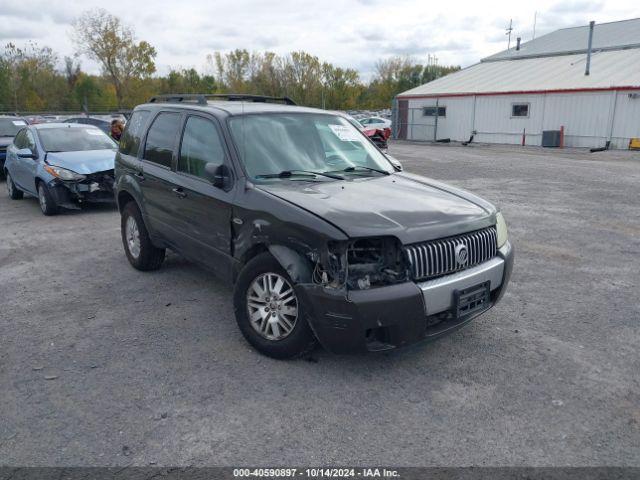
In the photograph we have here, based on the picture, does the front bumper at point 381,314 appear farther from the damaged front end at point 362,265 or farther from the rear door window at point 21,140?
the rear door window at point 21,140

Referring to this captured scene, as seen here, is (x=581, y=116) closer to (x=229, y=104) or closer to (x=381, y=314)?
(x=229, y=104)

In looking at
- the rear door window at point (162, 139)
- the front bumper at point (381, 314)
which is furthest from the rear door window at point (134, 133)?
the front bumper at point (381, 314)

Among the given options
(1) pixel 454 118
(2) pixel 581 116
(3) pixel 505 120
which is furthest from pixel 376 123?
(2) pixel 581 116

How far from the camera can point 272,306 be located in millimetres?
3848

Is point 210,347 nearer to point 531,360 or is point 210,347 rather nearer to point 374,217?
point 374,217

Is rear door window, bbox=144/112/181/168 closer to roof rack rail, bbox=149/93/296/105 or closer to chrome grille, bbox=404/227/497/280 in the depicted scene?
roof rack rail, bbox=149/93/296/105

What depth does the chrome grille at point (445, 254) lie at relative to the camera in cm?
349

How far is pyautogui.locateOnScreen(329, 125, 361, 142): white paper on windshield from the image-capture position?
5152 mm

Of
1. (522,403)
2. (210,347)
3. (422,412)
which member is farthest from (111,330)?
(522,403)

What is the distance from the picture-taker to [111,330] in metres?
4.54

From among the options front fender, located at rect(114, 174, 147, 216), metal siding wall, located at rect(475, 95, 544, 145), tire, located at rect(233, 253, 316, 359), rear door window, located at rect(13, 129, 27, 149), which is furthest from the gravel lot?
metal siding wall, located at rect(475, 95, 544, 145)

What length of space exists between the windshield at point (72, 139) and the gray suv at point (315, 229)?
5.57 meters

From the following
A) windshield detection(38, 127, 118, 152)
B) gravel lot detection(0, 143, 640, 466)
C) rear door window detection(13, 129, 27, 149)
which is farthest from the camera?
rear door window detection(13, 129, 27, 149)

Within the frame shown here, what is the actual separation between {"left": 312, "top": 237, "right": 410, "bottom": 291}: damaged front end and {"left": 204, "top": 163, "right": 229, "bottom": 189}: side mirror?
1264 millimetres
